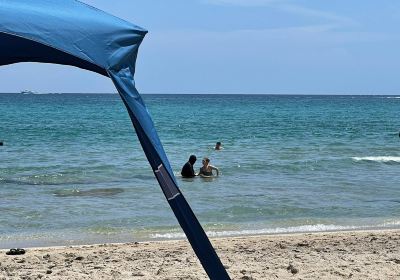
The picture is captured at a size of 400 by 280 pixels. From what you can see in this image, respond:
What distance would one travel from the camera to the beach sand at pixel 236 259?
7379mm

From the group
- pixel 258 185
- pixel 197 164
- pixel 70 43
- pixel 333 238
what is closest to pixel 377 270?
pixel 333 238

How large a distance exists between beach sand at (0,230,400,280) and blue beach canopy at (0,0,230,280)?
344 centimetres

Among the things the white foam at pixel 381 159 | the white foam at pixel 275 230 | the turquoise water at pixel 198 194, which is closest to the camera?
the white foam at pixel 275 230

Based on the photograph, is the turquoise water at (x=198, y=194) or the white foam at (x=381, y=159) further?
the white foam at (x=381, y=159)

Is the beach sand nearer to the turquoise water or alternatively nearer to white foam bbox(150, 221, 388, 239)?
white foam bbox(150, 221, 388, 239)

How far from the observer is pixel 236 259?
26.6 feet

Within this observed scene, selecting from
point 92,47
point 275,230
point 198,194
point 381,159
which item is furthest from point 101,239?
point 381,159

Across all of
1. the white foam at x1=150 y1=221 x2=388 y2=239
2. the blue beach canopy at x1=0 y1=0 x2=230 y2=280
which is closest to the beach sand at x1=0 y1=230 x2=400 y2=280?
the white foam at x1=150 y1=221 x2=388 y2=239

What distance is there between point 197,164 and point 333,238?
38.9ft

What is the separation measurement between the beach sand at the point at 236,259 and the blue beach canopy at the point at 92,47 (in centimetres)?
344

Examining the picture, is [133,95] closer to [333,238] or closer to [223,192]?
[333,238]

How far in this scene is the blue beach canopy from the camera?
12.2ft

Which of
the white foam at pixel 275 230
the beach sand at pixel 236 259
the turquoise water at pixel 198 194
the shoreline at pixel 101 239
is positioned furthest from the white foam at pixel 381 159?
the beach sand at pixel 236 259

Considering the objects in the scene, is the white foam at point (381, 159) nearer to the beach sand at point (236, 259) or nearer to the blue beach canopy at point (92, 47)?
the beach sand at point (236, 259)
